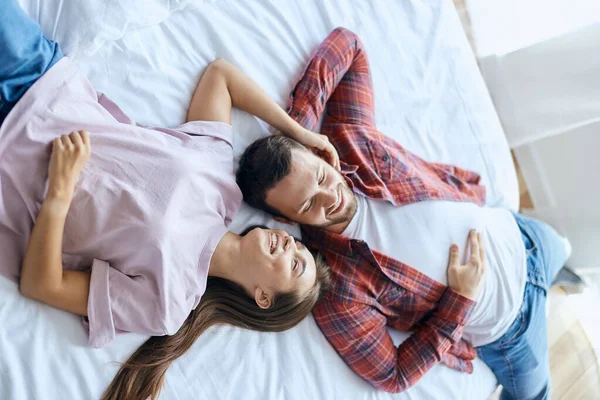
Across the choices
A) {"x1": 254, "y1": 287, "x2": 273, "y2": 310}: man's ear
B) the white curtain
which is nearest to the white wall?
the white curtain

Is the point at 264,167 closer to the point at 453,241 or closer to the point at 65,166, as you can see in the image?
the point at 65,166

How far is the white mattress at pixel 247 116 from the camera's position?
942 mm

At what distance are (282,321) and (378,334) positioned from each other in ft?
0.90

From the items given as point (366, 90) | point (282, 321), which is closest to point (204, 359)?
point (282, 321)

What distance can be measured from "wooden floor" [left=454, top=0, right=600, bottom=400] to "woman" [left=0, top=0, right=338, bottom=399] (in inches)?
45.9

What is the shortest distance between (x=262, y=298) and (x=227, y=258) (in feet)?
0.40

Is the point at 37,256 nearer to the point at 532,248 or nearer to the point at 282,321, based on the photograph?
the point at 282,321

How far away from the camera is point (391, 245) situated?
1.32 meters

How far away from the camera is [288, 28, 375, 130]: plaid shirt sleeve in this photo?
4.33ft

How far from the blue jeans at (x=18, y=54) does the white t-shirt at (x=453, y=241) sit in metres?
0.80

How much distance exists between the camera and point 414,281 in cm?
131

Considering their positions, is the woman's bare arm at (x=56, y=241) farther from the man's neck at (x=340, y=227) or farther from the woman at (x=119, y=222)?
the man's neck at (x=340, y=227)

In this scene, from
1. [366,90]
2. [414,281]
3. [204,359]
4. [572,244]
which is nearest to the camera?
[204,359]

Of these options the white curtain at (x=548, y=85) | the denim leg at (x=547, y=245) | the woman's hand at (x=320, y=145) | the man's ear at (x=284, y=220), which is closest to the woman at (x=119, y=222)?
the man's ear at (x=284, y=220)
